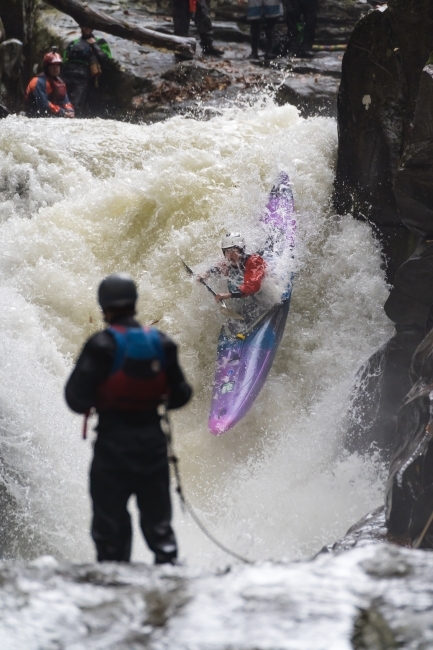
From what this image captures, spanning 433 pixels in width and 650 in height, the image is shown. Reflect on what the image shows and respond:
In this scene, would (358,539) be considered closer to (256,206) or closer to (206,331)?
(206,331)

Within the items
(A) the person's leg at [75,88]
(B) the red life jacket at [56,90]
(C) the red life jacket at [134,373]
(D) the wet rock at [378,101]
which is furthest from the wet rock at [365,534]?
(A) the person's leg at [75,88]

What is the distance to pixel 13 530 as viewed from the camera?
17.3ft

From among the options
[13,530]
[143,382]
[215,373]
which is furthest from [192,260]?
[143,382]

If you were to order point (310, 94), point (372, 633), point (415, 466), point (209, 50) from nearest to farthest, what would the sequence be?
point (372, 633) < point (415, 466) < point (310, 94) < point (209, 50)

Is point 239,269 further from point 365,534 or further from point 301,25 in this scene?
point 301,25

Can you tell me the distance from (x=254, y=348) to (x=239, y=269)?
726 millimetres

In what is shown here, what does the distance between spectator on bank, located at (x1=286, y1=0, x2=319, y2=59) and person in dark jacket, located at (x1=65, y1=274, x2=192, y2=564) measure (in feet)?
38.3

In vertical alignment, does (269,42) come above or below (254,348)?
above

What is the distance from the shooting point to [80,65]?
1198 centimetres

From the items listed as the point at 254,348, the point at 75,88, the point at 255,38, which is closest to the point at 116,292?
the point at 254,348

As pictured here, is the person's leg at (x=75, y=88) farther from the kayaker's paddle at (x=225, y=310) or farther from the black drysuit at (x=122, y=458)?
the black drysuit at (x=122, y=458)

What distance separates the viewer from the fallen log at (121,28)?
1197 centimetres

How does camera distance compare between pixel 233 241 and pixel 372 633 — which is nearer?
pixel 372 633

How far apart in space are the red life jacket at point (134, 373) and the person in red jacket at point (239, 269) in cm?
406
